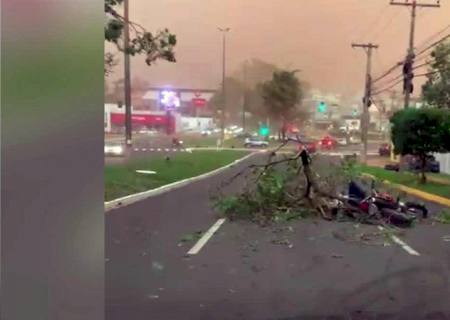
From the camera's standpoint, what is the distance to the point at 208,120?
29.0ft

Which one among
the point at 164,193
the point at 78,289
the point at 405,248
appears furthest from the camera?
the point at 164,193

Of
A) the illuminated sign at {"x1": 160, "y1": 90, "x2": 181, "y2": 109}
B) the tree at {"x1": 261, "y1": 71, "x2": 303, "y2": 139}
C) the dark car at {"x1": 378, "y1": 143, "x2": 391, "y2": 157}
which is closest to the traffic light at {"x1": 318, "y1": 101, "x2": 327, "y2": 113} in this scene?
the tree at {"x1": 261, "y1": 71, "x2": 303, "y2": 139}

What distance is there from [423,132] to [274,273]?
580 inches

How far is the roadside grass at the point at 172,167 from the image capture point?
40.3 feet

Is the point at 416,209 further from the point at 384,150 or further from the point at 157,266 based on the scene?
the point at 384,150

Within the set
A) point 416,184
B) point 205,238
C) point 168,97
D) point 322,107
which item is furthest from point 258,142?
point 416,184

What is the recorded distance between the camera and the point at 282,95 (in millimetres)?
5961

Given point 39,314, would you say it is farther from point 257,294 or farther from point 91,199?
point 257,294

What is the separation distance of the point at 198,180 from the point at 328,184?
883 cm

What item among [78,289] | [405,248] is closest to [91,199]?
[78,289]

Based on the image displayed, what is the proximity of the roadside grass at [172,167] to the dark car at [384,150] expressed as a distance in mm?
6801

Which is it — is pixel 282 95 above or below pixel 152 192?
above

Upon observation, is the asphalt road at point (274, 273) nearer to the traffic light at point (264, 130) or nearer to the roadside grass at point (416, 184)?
the traffic light at point (264, 130)

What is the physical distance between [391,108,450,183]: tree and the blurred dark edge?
61.4ft
